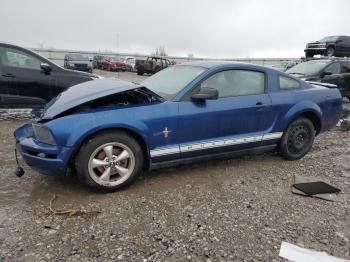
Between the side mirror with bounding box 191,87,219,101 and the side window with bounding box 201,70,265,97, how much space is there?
20 centimetres

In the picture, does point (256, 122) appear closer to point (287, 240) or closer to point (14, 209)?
point (287, 240)

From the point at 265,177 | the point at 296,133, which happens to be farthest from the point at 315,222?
the point at 296,133

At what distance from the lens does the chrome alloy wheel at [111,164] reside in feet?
12.0

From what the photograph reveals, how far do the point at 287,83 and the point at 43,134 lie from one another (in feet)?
11.4

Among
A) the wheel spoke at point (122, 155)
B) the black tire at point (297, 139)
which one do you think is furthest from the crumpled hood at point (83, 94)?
the black tire at point (297, 139)

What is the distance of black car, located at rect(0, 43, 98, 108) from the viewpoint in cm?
678

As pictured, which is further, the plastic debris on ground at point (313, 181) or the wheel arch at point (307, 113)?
the wheel arch at point (307, 113)

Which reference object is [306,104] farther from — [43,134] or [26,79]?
[26,79]

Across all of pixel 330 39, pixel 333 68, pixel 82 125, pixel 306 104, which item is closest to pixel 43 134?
pixel 82 125

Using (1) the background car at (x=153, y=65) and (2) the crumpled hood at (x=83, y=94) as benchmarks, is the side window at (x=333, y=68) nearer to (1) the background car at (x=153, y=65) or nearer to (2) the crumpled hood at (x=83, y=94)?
(2) the crumpled hood at (x=83, y=94)

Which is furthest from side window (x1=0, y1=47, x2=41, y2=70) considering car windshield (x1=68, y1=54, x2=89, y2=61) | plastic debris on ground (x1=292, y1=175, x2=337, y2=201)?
car windshield (x1=68, y1=54, x2=89, y2=61)

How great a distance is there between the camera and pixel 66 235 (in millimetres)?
2994

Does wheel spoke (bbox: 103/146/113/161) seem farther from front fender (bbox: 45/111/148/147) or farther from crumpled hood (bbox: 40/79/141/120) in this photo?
crumpled hood (bbox: 40/79/141/120)

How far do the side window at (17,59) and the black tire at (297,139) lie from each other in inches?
202
